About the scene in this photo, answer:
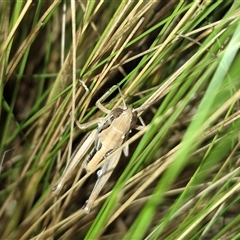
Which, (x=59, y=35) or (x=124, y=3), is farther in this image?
(x=59, y=35)

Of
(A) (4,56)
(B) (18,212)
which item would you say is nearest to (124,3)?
(A) (4,56)

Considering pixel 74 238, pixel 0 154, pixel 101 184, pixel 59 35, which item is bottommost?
pixel 74 238

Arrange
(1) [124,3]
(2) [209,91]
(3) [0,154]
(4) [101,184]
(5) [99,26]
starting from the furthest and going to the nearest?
(5) [99,26]
(3) [0,154]
(4) [101,184]
(1) [124,3]
(2) [209,91]

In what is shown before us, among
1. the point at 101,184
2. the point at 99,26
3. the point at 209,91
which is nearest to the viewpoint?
the point at 209,91

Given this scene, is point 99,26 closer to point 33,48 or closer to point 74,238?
point 33,48
